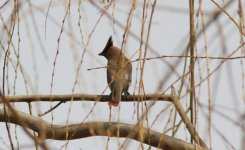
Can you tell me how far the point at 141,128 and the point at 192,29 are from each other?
257 mm

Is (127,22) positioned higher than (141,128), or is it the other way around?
(127,22)

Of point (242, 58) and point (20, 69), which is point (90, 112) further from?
point (242, 58)

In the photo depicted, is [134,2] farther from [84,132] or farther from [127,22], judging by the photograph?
[84,132]

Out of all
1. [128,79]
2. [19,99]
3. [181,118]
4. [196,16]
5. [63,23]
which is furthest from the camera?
[128,79]

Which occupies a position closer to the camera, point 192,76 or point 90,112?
point 192,76

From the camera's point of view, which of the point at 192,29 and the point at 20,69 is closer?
the point at 192,29

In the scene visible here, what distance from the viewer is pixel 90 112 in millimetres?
1409

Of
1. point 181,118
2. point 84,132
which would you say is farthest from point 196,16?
point 84,132

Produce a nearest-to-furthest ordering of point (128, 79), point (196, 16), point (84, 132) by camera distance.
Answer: point (196, 16), point (84, 132), point (128, 79)

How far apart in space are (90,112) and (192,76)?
0.99ft

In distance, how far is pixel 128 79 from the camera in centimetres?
356

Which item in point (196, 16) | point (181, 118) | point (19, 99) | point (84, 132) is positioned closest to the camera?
point (196, 16)

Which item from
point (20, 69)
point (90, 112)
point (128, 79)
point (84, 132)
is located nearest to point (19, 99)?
point (84, 132)

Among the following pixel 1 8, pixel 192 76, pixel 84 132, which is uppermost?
pixel 1 8
